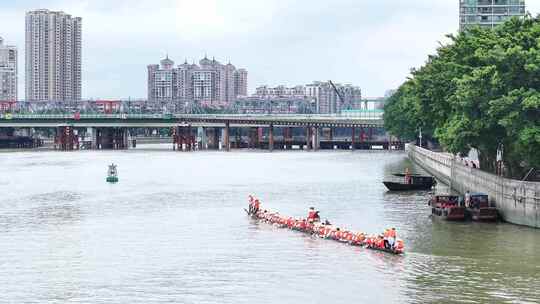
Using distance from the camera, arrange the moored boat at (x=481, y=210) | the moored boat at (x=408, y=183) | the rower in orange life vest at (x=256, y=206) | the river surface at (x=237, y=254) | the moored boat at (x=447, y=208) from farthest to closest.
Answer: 1. the moored boat at (x=408, y=183)
2. the rower in orange life vest at (x=256, y=206)
3. the moored boat at (x=447, y=208)
4. the moored boat at (x=481, y=210)
5. the river surface at (x=237, y=254)

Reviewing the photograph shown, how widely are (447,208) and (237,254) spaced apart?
76.6 feet

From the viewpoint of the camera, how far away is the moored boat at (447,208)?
7806 cm

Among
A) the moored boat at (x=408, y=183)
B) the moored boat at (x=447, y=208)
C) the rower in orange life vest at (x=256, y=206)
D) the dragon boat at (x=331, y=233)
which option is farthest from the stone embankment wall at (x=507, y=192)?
the rower in orange life vest at (x=256, y=206)

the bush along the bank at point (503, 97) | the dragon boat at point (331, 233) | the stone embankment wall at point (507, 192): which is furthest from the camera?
the bush along the bank at point (503, 97)

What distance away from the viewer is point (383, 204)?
95188 mm

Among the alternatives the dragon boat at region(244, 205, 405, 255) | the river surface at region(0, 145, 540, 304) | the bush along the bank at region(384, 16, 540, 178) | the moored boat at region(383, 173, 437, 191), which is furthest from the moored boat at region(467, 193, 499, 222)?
the moored boat at region(383, 173, 437, 191)

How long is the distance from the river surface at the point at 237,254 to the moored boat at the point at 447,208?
3.94ft

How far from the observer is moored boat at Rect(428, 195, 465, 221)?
78062 millimetres

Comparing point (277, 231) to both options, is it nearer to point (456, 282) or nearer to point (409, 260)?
point (409, 260)

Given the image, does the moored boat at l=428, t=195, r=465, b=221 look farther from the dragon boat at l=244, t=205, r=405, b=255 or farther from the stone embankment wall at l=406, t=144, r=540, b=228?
the dragon boat at l=244, t=205, r=405, b=255

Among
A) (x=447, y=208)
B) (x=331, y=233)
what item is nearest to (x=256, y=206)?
(x=331, y=233)

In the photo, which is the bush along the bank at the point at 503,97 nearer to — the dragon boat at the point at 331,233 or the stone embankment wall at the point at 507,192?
the stone embankment wall at the point at 507,192

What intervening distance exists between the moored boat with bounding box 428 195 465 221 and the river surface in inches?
47.2

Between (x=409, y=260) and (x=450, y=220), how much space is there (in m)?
19.0
